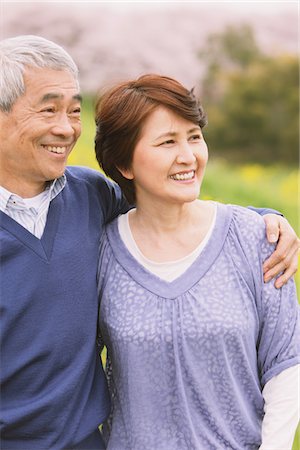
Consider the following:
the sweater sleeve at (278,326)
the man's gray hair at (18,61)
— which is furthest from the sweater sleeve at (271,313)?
the man's gray hair at (18,61)

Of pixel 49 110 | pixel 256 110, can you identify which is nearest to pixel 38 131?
pixel 49 110

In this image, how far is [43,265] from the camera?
2195 mm

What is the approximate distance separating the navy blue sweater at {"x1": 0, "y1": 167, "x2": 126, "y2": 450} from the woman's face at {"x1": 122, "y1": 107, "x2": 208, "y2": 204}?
0.26 metres

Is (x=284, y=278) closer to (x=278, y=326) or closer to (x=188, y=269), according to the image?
(x=278, y=326)

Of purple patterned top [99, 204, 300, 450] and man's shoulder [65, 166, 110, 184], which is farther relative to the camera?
man's shoulder [65, 166, 110, 184]

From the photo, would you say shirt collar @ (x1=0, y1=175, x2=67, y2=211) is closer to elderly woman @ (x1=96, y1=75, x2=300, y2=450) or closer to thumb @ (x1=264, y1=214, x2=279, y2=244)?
elderly woman @ (x1=96, y1=75, x2=300, y2=450)

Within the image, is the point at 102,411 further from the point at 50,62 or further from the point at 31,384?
the point at 50,62

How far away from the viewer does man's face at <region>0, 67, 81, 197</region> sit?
2.21 meters

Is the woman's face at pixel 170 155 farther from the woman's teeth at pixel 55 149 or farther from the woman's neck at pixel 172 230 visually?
the woman's teeth at pixel 55 149

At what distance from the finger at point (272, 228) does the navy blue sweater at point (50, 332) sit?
0.54 m

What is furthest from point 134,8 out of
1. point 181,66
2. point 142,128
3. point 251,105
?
point 142,128

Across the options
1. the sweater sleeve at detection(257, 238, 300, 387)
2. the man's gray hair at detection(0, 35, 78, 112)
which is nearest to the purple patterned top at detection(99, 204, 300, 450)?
the sweater sleeve at detection(257, 238, 300, 387)

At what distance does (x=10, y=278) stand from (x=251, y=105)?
11012mm

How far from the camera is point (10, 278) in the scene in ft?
7.07
